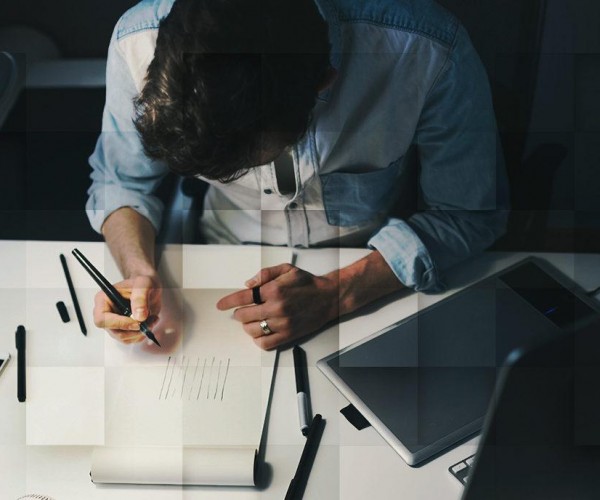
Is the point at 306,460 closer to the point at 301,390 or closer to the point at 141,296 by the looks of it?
the point at 301,390

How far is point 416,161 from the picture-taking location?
102cm

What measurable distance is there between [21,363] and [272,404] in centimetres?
29

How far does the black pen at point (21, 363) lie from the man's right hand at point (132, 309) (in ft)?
0.28

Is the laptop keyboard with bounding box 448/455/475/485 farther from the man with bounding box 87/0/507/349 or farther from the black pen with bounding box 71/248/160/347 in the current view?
the black pen with bounding box 71/248/160/347

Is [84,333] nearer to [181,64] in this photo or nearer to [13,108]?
[181,64]

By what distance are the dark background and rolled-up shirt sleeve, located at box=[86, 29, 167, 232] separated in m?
0.15

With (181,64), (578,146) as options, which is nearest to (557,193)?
(578,146)

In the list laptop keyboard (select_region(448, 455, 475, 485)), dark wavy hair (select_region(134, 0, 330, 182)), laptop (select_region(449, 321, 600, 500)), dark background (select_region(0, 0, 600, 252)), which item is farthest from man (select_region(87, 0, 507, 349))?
laptop (select_region(449, 321, 600, 500))

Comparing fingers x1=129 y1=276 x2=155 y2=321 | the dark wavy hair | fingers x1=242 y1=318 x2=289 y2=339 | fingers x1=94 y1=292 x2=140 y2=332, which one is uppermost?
the dark wavy hair

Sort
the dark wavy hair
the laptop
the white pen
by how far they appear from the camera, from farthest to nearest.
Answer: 1. the white pen
2. the dark wavy hair
3. the laptop

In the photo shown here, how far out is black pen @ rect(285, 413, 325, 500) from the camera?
706 millimetres

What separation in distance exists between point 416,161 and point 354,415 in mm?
404

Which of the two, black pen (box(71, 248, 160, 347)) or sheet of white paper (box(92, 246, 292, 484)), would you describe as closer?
sheet of white paper (box(92, 246, 292, 484))

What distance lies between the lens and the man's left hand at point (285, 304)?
829 mm
